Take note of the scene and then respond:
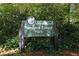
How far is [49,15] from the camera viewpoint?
114ft

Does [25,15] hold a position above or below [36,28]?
above

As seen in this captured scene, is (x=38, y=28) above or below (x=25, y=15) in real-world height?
below

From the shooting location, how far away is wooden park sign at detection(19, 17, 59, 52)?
34781 millimetres

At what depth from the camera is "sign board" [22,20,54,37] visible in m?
34.8

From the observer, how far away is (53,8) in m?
34.8

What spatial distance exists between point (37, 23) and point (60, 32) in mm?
438

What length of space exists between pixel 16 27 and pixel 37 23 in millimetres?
379

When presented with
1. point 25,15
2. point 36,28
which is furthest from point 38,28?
point 25,15

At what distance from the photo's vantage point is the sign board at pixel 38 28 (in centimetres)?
3478

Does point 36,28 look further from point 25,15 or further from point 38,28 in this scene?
point 25,15

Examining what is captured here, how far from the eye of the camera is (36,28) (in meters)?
34.8

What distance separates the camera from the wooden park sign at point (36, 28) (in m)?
34.8

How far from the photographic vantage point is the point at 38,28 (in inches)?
1369

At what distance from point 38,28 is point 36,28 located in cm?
4
